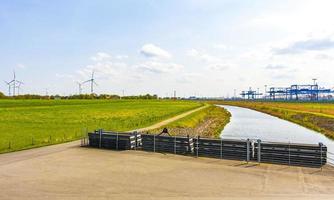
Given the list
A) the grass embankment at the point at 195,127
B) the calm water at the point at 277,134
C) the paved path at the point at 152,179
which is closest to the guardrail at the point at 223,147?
the paved path at the point at 152,179

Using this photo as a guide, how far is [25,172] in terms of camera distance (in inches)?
690

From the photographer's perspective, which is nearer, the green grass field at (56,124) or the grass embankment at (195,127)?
the green grass field at (56,124)

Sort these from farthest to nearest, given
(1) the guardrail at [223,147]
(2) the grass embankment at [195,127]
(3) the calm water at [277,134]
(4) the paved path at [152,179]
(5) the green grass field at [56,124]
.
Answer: (2) the grass embankment at [195,127]
(3) the calm water at [277,134]
(5) the green grass field at [56,124]
(1) the guardrail at [223,147]
(4) the paved path at [152,179]

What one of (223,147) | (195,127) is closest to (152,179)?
(223,147)

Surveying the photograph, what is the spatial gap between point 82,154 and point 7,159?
4189 millimetres

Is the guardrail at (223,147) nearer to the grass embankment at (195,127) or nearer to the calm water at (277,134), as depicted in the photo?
the calm water at (277,134)

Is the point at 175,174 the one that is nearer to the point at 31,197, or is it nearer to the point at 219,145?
the point at 219,145

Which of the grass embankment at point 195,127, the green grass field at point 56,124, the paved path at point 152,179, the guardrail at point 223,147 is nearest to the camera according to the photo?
the paved path at point 152,179

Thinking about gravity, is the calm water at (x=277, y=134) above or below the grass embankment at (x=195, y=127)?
below

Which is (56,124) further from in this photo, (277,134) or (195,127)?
(277,134)

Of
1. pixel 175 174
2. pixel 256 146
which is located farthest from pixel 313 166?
pixel 175 174

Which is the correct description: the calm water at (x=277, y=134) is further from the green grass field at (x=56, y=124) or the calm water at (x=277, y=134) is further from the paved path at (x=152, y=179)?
the paved path at (x=152, y=179)

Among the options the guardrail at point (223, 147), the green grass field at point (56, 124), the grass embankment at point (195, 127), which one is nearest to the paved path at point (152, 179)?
the guardrail at point (223, 147)

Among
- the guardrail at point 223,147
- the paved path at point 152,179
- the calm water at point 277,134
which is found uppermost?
the guardrail at point 223,147
